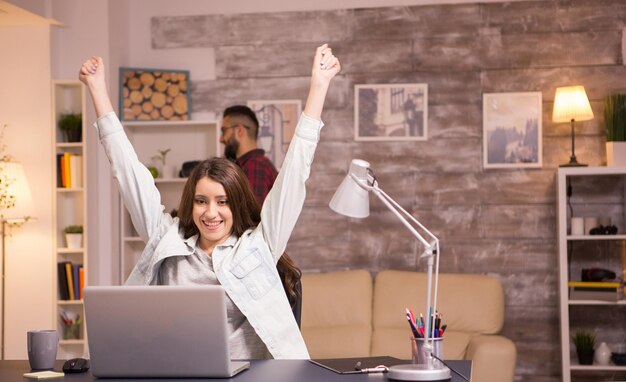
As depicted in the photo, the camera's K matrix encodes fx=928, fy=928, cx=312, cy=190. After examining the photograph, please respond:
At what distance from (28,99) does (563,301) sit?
132 inches

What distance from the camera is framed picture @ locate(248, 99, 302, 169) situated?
575cm

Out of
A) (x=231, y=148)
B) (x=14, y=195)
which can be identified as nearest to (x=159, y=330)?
(x=231, y=148)

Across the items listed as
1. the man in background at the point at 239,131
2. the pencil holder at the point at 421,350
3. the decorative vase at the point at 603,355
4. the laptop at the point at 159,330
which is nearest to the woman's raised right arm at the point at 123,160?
the laptop at the point at 159,330

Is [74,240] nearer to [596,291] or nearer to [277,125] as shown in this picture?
[277,125]

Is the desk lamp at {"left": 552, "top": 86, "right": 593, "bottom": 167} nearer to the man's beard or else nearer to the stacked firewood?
the man's beard

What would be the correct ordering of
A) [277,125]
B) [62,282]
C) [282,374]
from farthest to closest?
[277,125] < [62,282] < [282,374]

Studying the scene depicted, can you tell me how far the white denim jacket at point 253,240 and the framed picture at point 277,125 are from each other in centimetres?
293

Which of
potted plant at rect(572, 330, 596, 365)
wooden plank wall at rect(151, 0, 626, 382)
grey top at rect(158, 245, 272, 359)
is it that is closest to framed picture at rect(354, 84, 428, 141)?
wooden plank wall at rect(151, 0, 626, 382)

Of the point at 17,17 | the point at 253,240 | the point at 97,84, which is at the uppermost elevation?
the point at 17,17

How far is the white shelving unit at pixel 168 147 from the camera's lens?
5.78m

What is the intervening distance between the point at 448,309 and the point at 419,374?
3.12 metres

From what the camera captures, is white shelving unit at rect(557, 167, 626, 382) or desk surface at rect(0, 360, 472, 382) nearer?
desk surface at rect(0, 360, 472, 382)

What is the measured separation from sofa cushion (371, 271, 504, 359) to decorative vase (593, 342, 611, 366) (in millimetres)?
588

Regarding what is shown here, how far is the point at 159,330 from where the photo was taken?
84.1 inches
